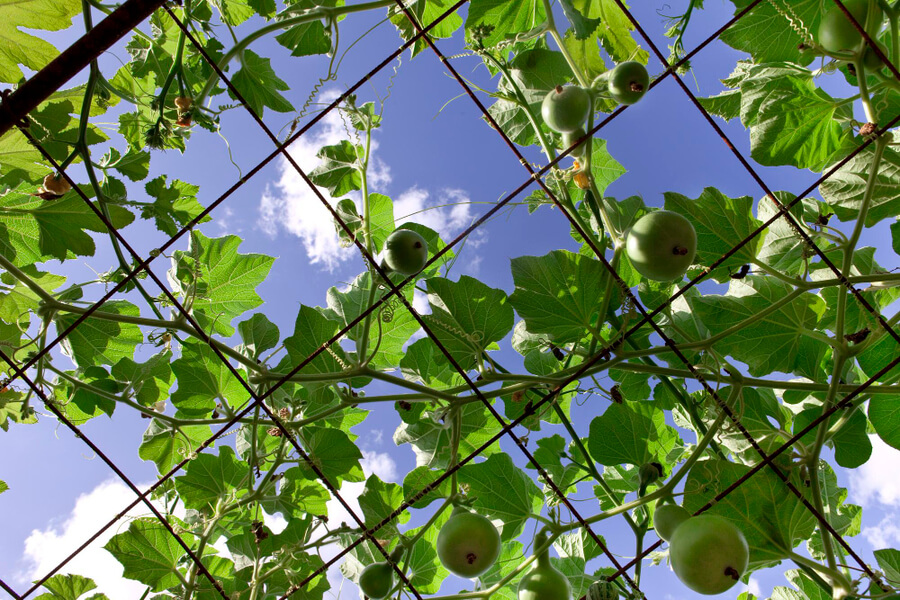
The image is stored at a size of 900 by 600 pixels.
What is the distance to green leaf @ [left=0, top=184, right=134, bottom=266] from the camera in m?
1.43

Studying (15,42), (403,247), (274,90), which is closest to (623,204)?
(403,247)

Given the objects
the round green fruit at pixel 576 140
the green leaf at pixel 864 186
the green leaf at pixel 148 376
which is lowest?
the green leaf at pixel 864 186

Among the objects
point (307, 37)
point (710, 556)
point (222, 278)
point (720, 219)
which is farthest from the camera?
point (222, 278)

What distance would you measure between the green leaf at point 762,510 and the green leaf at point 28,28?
1.51 metres

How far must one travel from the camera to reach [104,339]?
5.12 feet

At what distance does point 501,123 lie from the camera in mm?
1443

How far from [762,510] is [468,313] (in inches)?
25.0

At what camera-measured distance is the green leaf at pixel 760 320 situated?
1278 mm

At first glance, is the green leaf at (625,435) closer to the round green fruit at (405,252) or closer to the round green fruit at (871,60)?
the round green fruit at (405,252)

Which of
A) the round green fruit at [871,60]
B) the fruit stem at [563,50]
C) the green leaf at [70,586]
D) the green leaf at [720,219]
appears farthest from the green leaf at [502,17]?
the green leaf at [70,586]

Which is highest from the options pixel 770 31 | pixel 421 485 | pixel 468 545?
pixel 770 31

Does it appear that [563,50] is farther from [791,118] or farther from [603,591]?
[603,591]

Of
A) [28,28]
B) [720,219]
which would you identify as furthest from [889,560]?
[28,28]

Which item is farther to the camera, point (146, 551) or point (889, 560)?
point (146, 551)
